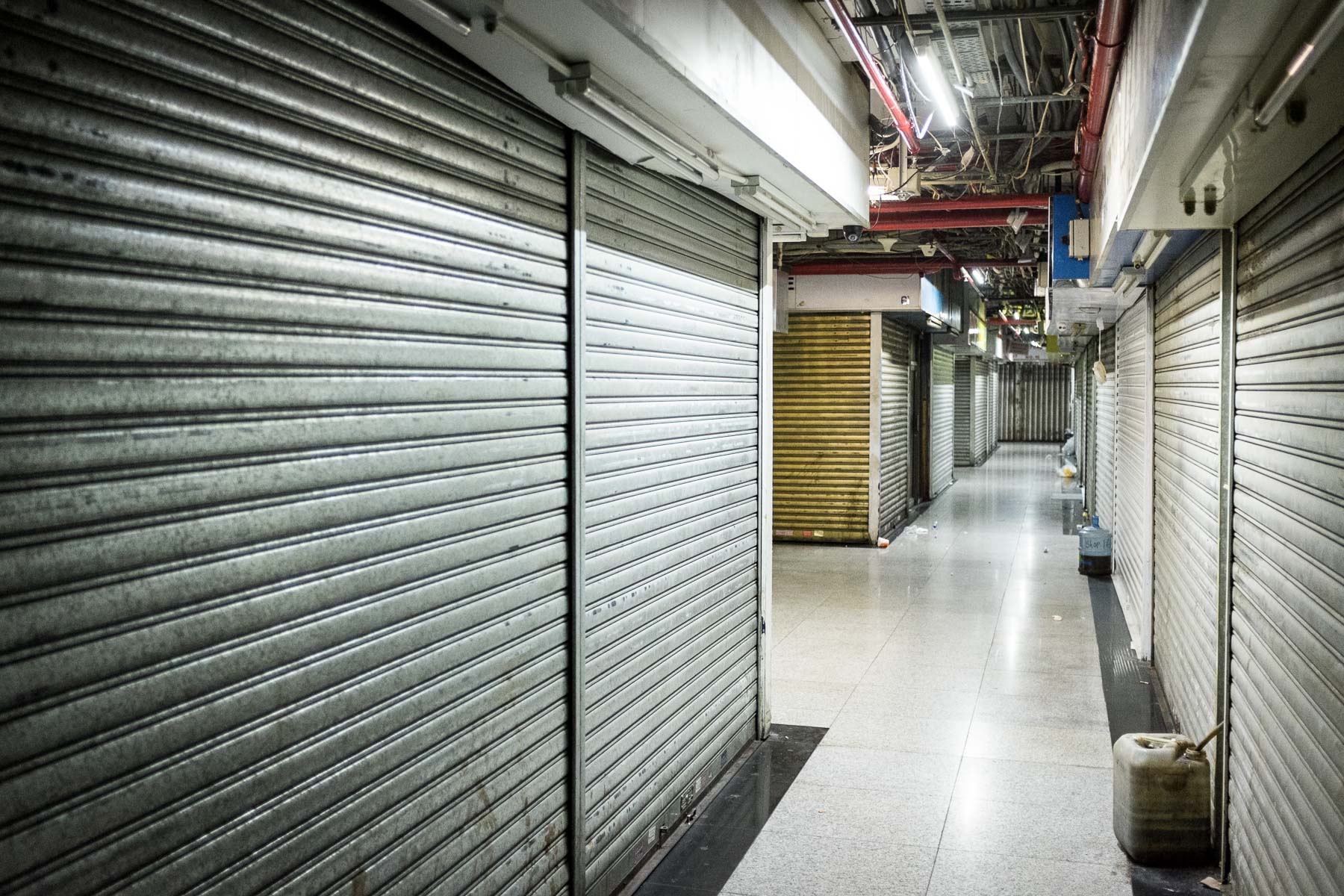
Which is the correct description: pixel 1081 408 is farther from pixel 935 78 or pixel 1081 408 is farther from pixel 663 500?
pixel 663 500

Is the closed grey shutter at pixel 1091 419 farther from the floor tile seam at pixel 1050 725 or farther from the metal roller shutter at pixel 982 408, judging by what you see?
the metal roller shutter at pixel 982 408

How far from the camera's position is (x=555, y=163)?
349cm

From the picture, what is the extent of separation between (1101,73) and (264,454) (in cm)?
470

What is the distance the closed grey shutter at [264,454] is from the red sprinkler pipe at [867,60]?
1951 mm

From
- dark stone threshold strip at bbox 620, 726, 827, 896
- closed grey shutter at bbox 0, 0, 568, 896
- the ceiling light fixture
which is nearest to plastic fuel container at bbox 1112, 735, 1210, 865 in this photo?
dark stone threshold strip at bbox 620, 726, 827, 896

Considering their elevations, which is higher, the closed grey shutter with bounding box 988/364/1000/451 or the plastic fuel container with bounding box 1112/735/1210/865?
the closed grey shutter with bounding box 988/364/1000/451

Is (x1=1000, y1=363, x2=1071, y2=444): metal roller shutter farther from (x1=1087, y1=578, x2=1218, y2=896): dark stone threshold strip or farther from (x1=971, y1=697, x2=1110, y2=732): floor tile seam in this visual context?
(x1=971, y1=697, x2=1110, y2=732): floor tile seam

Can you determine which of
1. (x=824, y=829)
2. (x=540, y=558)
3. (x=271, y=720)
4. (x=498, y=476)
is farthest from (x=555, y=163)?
(x=824, y=829)

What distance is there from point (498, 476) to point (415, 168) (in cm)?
95

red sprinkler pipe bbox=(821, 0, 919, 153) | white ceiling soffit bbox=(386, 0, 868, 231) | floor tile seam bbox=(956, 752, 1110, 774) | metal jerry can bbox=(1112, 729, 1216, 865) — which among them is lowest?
floor tile seam bbox=(956, 752, 1110, 774)

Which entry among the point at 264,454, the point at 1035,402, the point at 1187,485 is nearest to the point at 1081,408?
the point at 1187,485

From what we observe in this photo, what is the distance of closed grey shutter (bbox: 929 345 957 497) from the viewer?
1941 centimetres

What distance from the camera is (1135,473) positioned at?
8930 millimetres

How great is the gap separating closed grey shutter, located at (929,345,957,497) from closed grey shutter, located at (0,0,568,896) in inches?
643
